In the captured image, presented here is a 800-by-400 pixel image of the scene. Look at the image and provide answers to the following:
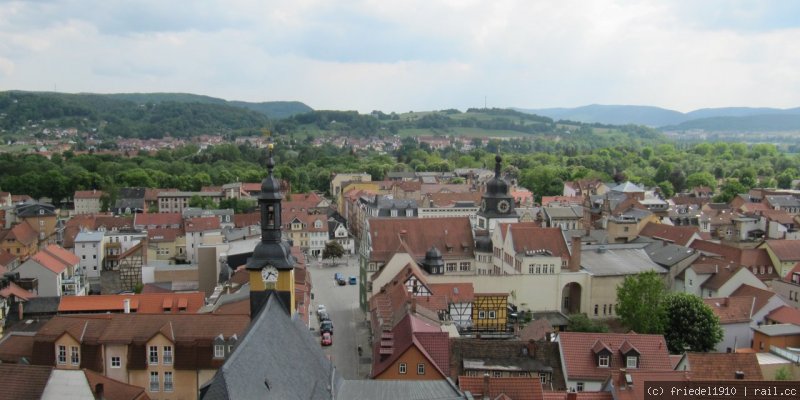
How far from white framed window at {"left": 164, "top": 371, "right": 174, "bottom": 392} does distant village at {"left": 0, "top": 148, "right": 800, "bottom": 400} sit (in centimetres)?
5

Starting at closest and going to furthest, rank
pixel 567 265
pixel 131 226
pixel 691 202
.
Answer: pixel 567 265, pixel 131 226, pixel 691 202

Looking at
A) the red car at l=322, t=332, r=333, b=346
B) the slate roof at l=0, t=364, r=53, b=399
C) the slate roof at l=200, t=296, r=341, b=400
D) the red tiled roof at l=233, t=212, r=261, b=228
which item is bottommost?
the red car at l=322, t=332, r=333, b=346

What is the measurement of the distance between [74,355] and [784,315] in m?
42.3

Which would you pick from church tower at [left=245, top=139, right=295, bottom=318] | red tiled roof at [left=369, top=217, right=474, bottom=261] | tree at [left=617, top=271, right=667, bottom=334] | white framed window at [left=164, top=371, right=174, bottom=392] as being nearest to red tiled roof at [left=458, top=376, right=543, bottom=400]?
church tower at [left=245, top=139, right=295, bottom=318]

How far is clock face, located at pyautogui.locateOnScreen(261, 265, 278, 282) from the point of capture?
2391 cm

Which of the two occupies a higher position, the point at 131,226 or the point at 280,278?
the point at 280,278

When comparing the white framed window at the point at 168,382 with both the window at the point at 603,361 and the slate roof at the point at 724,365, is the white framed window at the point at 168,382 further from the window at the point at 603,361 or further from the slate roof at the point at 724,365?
the slate roof at the point at 724,365

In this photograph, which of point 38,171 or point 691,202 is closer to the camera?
point 691,202

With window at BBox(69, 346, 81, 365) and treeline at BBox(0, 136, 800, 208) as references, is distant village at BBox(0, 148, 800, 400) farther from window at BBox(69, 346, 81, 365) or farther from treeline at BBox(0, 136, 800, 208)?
treeline at BBox(0, 136, 800, 208)

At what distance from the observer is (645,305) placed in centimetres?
4269

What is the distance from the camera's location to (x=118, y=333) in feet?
108

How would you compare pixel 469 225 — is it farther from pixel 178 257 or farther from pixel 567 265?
pixel 178 257

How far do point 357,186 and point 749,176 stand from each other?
8495 centimetres

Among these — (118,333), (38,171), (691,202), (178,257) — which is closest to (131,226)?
(178,257)
